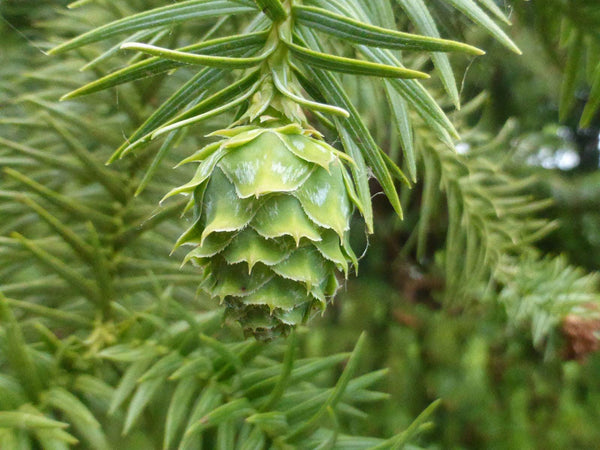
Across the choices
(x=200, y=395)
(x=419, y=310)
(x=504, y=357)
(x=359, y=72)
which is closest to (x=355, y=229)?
(x=419, y=310)

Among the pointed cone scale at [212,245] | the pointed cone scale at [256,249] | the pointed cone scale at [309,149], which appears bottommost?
the pointed cone scale at [256,249]

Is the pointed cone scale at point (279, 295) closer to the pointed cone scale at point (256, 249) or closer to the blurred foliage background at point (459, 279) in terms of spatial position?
the pointed cone scale at point (256, 249)

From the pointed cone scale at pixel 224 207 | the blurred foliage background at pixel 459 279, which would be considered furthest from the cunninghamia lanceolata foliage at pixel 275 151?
the blurred foliage background at pixel 459 279

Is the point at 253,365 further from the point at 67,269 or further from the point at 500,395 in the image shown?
the point at 500,395

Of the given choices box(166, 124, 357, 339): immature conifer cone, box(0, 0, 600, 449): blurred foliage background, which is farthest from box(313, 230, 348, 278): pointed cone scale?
box(0, 0, 600, 449): blurred foliage background

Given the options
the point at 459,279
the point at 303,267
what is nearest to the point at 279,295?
the point at 303,267

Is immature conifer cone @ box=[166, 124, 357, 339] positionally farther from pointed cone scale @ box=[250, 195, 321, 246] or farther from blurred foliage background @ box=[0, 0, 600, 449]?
blurred foliage background @ box=[0, 0, 600, 449]
